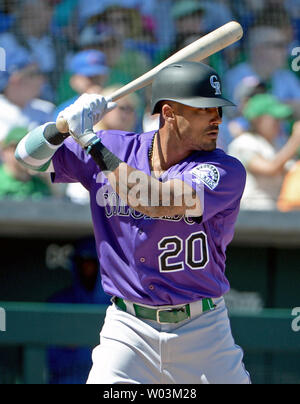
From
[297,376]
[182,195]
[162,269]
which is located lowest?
[297,376]

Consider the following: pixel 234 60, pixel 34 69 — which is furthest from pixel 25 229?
pixel 234 60

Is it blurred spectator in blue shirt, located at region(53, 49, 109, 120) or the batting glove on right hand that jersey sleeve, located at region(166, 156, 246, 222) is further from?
blurred spectator in blue shirt, located at region(53, 49, 109, 120)

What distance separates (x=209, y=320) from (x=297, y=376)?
5.75ft

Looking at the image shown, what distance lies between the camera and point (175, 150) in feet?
11.2

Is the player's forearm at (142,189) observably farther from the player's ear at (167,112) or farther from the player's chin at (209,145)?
the player's ear at (167,112)

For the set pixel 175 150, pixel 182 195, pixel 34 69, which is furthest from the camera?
pixel 34 69

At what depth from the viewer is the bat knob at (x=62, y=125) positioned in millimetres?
3372

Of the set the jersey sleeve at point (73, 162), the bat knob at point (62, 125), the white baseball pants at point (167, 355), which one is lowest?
the white baseball pants at point (167, 355)

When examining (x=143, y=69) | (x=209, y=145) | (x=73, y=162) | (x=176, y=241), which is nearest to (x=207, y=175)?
(x=209, y=145)

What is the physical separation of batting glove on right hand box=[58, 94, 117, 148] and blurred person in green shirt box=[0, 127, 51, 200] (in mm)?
1843

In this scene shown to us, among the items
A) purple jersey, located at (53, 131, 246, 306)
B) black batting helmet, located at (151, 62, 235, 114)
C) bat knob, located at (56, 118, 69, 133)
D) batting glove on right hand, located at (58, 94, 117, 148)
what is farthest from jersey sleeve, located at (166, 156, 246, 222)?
bat knob, located at (56, 118, 69, 133)

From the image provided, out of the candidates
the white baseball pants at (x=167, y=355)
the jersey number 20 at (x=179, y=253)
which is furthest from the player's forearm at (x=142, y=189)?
the white baseball pants at (x=167, y=355)

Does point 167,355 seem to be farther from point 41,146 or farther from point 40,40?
point 40,40
